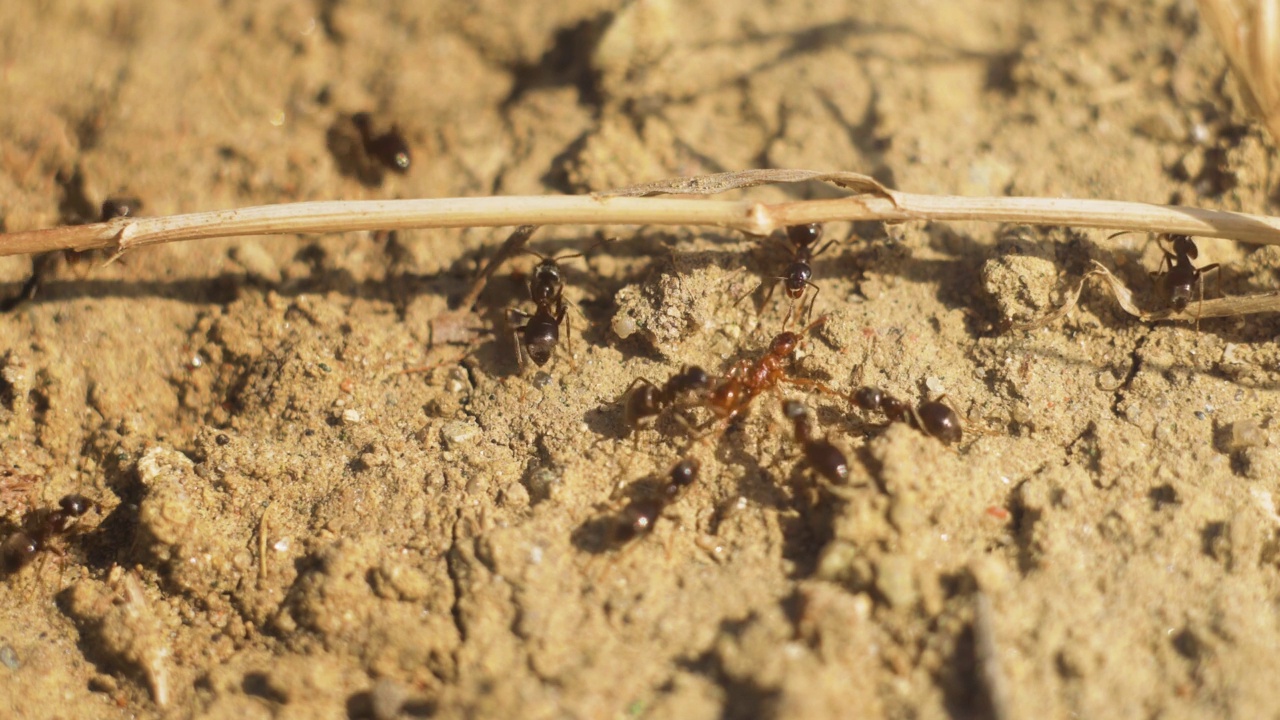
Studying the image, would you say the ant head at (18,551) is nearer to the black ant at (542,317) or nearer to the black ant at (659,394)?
the black ant at (542,317)

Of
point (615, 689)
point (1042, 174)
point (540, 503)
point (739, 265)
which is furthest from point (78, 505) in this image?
point (1042, 174)

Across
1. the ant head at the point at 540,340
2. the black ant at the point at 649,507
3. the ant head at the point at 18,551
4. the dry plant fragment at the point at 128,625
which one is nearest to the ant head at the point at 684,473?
the black ant at the point at 649,507

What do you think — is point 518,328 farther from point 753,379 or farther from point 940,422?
point 940,422

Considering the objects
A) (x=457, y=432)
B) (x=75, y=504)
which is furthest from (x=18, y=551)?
(x=457, y=432)

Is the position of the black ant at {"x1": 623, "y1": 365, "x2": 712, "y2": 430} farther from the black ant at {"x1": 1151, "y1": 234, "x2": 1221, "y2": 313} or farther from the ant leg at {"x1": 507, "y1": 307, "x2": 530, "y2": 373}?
the black ant at {"x1": 1151, "y1": 234, "x2": 1221, "y2": 313}

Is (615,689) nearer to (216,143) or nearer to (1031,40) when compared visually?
(216,143)
